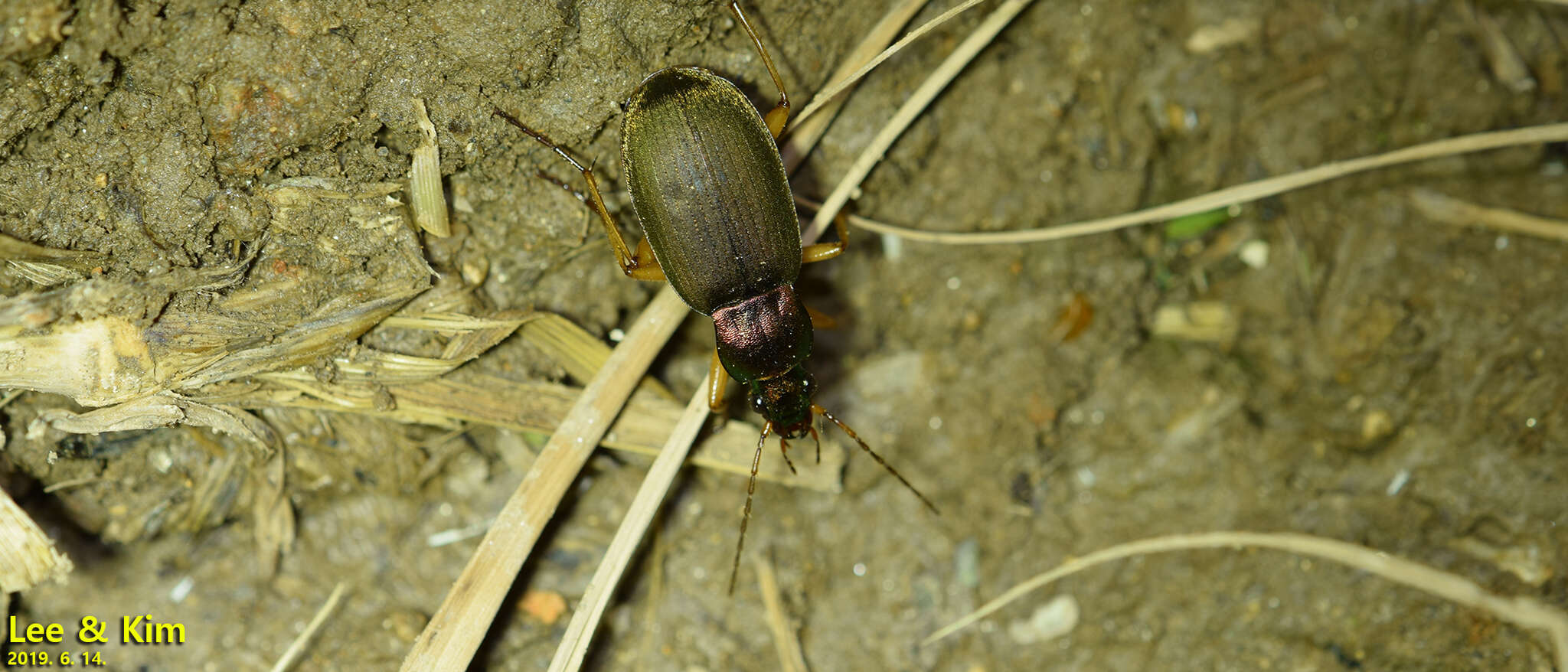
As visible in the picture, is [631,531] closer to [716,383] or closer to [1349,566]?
[716,383]

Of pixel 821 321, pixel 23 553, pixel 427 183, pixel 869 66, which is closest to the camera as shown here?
pixel 23 553

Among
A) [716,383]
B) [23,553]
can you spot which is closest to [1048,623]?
[716,383]

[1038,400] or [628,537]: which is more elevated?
[628,537]

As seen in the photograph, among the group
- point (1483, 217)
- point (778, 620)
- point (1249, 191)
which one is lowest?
point (778, 620)

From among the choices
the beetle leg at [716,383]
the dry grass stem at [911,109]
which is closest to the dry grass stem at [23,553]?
the beetle leg at [716,383]

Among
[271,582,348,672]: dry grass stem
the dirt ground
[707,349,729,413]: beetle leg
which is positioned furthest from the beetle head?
[271,582,348,672]: dry grass stem

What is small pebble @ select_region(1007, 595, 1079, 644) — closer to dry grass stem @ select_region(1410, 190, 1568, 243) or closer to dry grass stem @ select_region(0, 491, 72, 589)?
dry grass stem @ select_region(1410, 190, 1568, 243)
